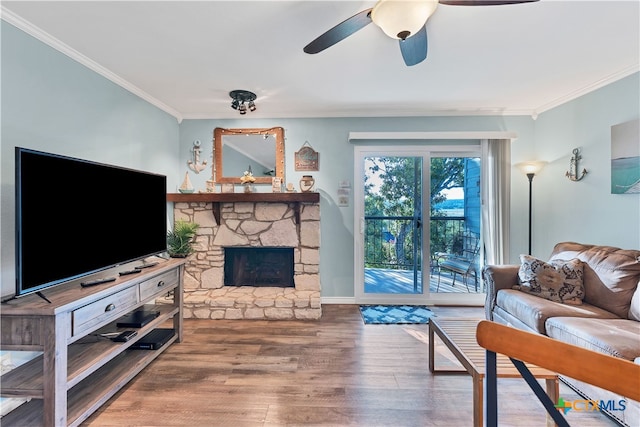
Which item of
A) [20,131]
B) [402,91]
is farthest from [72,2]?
[402,91]

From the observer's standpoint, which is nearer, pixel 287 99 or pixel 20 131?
pixel 20 131

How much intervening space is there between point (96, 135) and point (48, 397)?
1953mm

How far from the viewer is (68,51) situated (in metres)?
2.08

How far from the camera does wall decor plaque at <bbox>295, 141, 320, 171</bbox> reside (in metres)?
3.55

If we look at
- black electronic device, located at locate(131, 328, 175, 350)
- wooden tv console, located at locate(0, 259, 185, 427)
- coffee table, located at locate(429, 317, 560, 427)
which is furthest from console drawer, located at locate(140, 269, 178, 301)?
coffee table, located at locate(429, 317, 560, 427)

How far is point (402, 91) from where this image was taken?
292 centimetres

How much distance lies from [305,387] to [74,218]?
6.10 feet

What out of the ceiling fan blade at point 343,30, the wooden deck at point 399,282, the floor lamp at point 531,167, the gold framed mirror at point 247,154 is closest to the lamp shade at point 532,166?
the floor lamp at point 531,167

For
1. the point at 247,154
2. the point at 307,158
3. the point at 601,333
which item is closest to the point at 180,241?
the point at 247,154

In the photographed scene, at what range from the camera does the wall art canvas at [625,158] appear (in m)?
2.37

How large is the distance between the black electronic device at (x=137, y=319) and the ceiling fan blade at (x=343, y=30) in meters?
2.35

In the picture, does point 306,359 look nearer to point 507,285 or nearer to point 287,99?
point 507,285

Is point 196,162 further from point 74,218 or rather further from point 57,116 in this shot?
point 74,218

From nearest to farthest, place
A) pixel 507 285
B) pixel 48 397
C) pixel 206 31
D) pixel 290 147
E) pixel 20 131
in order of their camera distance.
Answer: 1. pixel 48 397
2. pixel 20 131
3. pixel 206 31
4. pixel 507 285
5. pixel 290 147
